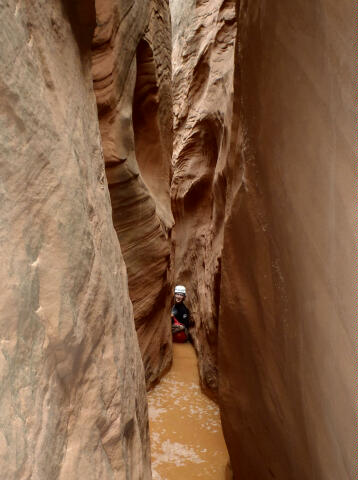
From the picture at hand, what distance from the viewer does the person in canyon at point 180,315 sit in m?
6.54

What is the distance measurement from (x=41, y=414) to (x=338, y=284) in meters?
0.97

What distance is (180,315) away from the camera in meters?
6.81

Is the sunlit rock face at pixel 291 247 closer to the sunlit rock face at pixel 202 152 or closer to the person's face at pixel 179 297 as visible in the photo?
the sunlit rock face at pixel 202 152

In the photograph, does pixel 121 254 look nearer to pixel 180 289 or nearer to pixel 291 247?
pixel 291 247

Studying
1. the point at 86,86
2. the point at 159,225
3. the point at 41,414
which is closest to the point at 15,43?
the point at 86,86

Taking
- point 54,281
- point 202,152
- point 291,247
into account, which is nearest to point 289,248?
point 291,247

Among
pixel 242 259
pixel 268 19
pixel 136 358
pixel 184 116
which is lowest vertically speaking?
pixel 136 358

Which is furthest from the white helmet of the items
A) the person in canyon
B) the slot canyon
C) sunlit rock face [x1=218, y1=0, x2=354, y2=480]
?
sunlit rock face [x1=218, y1=0, x2=354, y2=480]

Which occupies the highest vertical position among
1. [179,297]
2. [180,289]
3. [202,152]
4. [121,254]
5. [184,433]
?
[202,152]

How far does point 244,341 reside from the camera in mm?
2750

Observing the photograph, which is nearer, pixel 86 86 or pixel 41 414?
pixel 41 414

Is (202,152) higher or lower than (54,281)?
higher

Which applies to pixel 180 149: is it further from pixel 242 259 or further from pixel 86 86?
pixel 86 86

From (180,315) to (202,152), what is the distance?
2.64 metres
